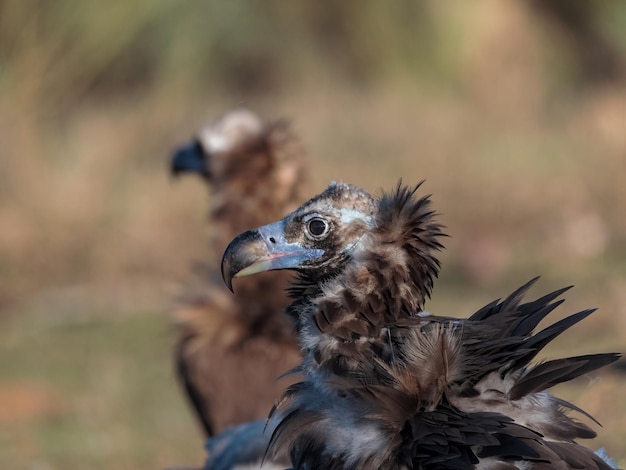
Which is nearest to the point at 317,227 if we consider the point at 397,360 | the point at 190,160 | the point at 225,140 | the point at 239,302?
the point at 397,360

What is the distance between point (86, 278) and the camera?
1294 centimetres

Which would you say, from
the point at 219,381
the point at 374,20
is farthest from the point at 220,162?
the point at 374,20

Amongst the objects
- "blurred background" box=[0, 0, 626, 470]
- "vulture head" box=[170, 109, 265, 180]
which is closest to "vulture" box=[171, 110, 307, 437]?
"vulture head" box=[170, 109, 265, 180]

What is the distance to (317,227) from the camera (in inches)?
123

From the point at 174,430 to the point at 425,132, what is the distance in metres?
9.73

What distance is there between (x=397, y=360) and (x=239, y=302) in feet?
8.58

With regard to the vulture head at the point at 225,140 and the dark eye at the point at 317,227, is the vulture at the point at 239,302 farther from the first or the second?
the dark eye at the point at 317,227

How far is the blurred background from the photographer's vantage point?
9.02m

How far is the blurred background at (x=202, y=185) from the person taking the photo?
9.02m

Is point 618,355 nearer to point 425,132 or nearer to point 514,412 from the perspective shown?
point 514,412

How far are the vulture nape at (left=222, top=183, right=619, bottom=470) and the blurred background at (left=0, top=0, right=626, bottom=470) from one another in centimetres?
226

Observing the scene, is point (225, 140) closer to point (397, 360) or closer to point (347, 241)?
point (347, 241)

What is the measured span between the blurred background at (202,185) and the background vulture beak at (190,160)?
136 cm

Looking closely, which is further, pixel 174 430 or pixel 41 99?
pixel 41 99
